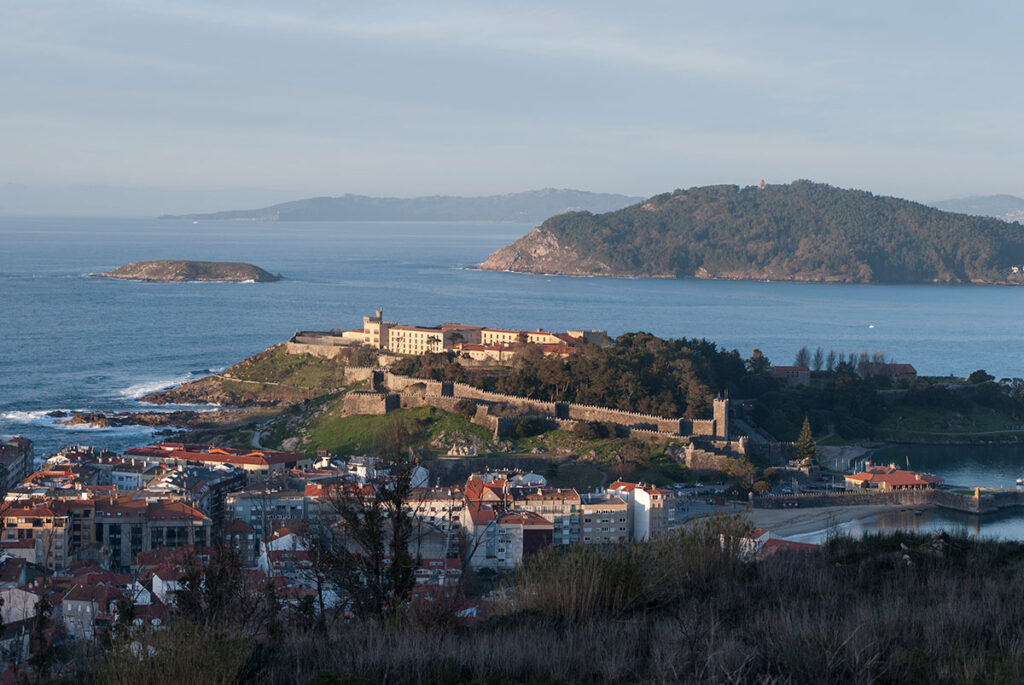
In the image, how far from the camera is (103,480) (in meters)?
22.0

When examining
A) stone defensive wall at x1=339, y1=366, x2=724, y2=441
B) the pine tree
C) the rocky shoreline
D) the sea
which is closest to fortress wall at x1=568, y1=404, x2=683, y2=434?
stone defensive wall at x1=339, y1=366, x2=724, y2=441

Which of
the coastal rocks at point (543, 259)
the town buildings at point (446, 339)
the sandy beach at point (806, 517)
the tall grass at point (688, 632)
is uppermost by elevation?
the coastal rocks at point (543, 259)

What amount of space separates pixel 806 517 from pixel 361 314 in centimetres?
4123

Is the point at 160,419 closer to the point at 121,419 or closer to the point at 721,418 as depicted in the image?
the point at 121,419

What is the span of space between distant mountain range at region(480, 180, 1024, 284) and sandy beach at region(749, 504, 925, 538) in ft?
275

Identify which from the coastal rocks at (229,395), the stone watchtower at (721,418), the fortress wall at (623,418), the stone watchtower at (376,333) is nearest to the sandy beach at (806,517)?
the stone watchtower at (721,418)

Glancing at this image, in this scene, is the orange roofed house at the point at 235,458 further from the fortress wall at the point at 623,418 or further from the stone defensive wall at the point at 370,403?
the fortress wall at the point at 623,418

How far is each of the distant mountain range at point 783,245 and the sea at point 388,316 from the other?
5485 mm

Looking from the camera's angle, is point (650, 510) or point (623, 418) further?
point (623, 418)

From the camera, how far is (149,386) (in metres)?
36.8

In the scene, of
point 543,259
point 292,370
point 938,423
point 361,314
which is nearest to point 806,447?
point 938,423

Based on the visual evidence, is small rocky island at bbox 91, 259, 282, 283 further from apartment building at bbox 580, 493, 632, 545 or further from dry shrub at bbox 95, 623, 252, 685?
dry shrub at bbox 95, 623, 252, 685

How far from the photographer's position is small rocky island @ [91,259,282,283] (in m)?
83.1

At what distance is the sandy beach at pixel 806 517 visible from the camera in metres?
20.0
